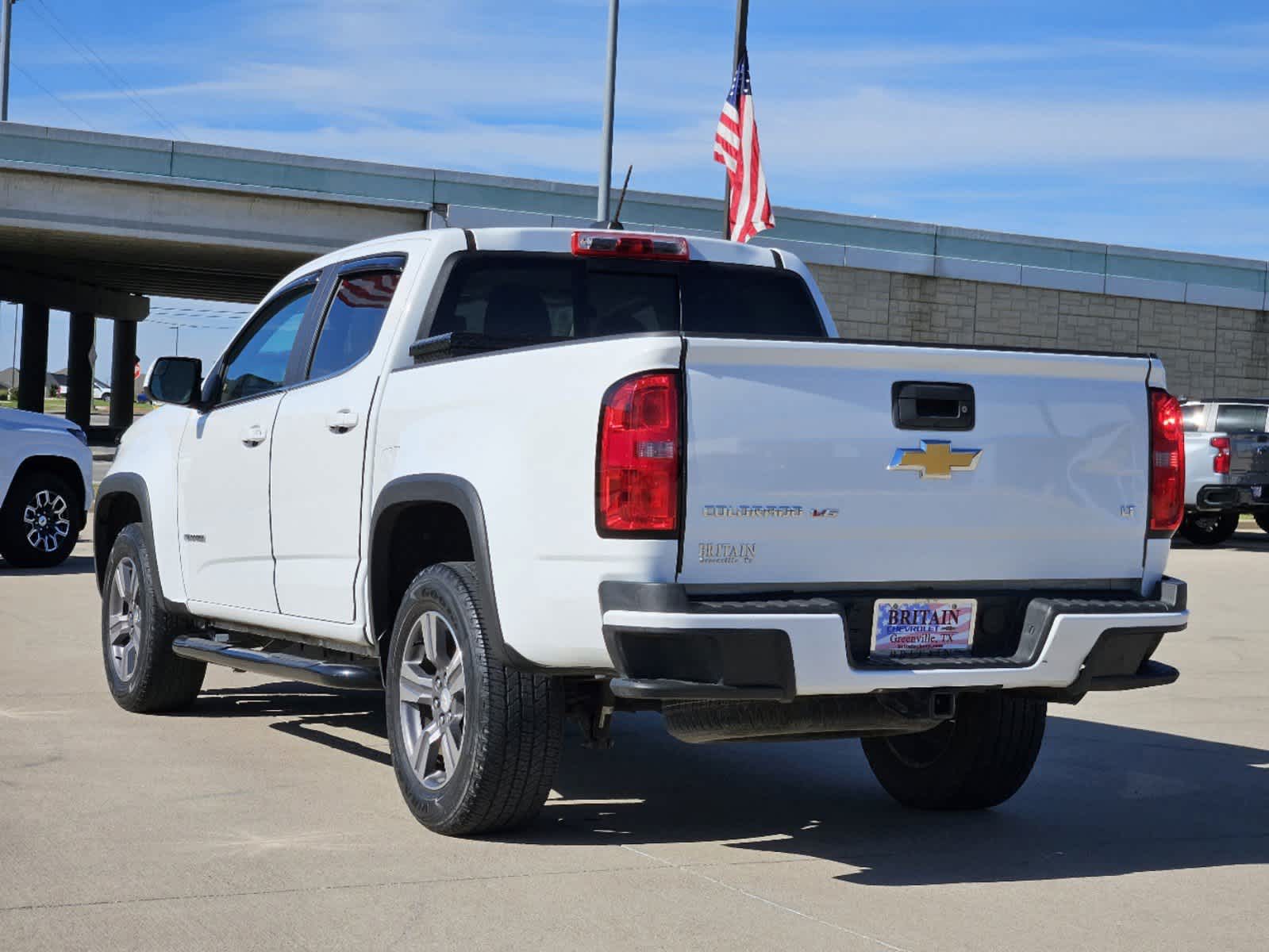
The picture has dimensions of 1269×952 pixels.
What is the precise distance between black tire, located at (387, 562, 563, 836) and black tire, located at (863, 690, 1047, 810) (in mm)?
1559

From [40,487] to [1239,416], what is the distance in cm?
1600

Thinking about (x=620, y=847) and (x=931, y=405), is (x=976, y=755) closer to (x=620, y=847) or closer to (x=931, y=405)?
(x=620, y=847)

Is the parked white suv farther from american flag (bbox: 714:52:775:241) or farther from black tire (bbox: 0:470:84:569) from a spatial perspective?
american flag (bbox: 714:52:775:241)

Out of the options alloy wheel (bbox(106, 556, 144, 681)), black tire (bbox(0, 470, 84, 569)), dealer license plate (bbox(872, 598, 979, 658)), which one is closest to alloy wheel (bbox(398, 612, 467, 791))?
dealer license plate (bbox(872, 598, 979, 658))

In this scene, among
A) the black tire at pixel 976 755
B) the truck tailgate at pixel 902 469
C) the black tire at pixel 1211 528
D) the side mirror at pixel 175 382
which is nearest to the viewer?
the truck tailgate at pixel 902 469

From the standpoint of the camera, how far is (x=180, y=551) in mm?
7887

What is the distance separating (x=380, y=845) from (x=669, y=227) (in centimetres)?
3000

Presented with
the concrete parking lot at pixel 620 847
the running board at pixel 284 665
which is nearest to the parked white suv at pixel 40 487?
the concrete parking lot at pixel 620 847

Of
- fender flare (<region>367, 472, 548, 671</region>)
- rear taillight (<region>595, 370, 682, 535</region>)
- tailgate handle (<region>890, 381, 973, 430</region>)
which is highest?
tailgate handle (<region>890, 381, 973, 430</region>)

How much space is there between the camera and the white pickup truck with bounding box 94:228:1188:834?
4996mm

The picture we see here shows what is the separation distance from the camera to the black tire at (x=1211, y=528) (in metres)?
24.6

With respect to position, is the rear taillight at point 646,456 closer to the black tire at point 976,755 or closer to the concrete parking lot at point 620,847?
the concrete parking lot at point 620,847

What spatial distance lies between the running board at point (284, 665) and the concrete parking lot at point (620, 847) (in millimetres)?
370

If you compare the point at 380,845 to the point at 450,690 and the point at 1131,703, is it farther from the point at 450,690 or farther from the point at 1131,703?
the point at 1131,703
